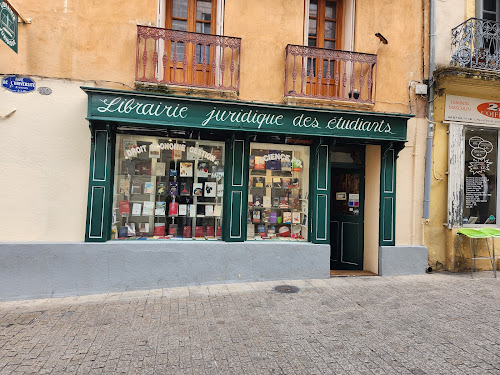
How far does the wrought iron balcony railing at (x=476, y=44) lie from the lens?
7.02 meters

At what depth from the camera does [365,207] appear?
24.7 feet

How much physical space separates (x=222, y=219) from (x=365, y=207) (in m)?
3.46

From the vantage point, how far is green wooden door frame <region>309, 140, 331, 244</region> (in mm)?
6668

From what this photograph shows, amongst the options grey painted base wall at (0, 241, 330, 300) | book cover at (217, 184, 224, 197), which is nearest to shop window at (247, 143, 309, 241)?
grey painted base wall at (0, 241, 330, 300)

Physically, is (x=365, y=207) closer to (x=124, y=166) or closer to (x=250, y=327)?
(x=250, y=327)

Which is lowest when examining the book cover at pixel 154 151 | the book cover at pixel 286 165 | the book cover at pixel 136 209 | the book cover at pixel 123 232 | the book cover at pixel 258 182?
the book cover at pixel 123 232

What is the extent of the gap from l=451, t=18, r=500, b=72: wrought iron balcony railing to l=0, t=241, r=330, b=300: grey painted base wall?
207 inches

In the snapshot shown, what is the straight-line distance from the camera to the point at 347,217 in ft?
25.4

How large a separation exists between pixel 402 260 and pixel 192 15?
22.6 feet

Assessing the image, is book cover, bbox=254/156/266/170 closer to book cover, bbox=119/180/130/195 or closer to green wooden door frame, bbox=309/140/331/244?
green wooden door frame, bbox=309/140/331/244

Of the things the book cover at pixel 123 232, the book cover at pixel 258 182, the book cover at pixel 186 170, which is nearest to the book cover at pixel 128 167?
the book cover at pixel 186 170

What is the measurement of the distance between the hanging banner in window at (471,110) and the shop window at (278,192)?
346 centimetres

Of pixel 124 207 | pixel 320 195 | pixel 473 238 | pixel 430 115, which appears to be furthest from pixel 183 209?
pixel 473 238

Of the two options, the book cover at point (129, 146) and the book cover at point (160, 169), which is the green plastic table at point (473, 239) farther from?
the book cover at point (129, 146)
